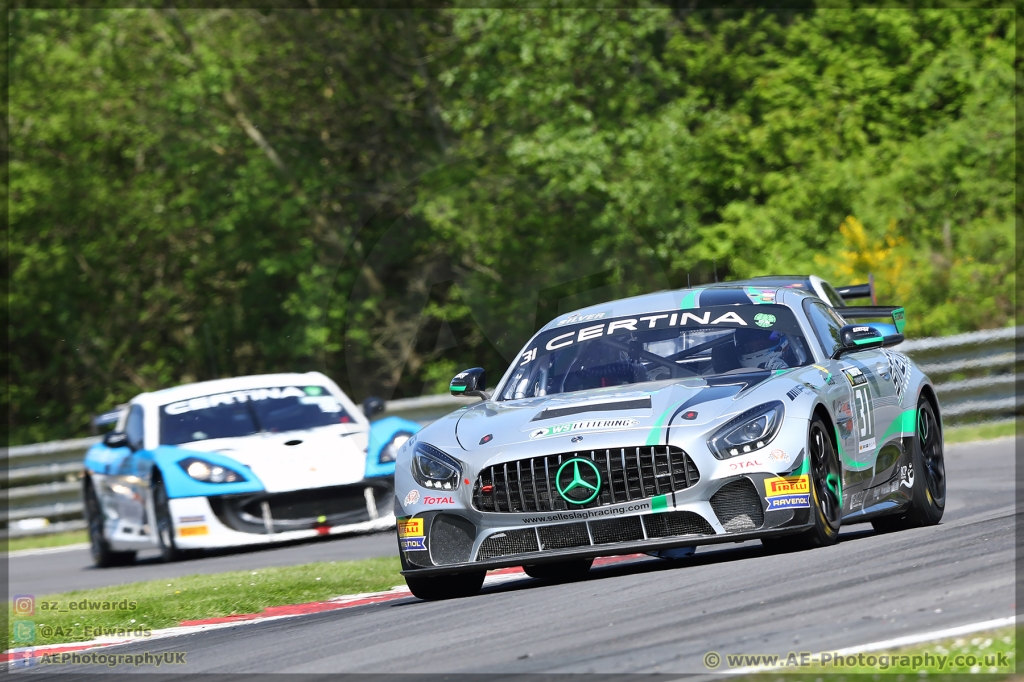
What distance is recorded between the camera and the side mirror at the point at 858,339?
27.1ft

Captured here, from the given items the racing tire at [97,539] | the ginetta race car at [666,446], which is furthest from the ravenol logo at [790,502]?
the racing tire at [97,539]

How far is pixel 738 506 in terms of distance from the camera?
23.0ft

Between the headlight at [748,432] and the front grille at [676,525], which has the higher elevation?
the headlight at [748,432]

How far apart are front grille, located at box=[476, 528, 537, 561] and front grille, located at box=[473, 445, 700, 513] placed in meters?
0.11

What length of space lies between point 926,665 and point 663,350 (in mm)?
3702

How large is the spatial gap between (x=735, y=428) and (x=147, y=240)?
1067 inches

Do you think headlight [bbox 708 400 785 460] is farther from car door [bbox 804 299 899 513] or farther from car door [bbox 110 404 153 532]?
car door [bbox 110 404 153 532]

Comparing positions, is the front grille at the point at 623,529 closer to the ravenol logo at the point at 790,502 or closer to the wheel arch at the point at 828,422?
the ravenol logo at the point at 790,502

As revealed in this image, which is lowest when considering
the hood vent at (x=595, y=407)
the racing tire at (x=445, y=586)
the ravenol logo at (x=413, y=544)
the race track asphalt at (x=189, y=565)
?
the race track asphalt at (x=189, y=565)

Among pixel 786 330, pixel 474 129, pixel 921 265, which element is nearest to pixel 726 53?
pixel 474 129

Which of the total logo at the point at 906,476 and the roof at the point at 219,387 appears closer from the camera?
the total logo at the point at 906,476

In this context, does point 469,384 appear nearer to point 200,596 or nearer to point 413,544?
point 413,544

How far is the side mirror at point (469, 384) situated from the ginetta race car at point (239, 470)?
4.82 meters

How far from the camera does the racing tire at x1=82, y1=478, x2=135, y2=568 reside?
48.0 ft
